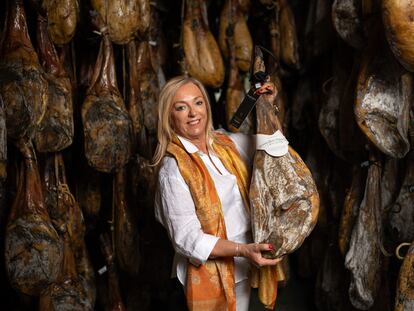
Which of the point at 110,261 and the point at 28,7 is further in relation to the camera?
the point at 110,261

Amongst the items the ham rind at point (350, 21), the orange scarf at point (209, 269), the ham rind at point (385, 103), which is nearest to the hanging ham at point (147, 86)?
the orange scarf at point (209, 269)

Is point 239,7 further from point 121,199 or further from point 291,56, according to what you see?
point 121,199

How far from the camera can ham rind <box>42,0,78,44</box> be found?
286cm

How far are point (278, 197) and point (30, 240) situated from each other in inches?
41.7

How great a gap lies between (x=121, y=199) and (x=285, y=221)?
1.16 m

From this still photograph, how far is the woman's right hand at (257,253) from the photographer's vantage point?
2352 mm

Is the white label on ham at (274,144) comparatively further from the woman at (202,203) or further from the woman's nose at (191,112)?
the woman's nose at (191,112)

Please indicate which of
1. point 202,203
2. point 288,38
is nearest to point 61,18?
point 202,203

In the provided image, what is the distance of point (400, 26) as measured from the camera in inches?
96.4

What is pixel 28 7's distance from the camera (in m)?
2.86

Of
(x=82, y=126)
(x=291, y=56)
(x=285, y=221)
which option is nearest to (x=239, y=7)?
(x=291, y=56)

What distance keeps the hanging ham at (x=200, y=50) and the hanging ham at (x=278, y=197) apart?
1.13 meters

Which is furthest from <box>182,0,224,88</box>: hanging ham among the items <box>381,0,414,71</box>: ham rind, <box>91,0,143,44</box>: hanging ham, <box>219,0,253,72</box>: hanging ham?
<box>381,0,414,71</box>: ham rind

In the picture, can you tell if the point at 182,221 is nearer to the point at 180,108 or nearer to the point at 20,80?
the point at 180,108
